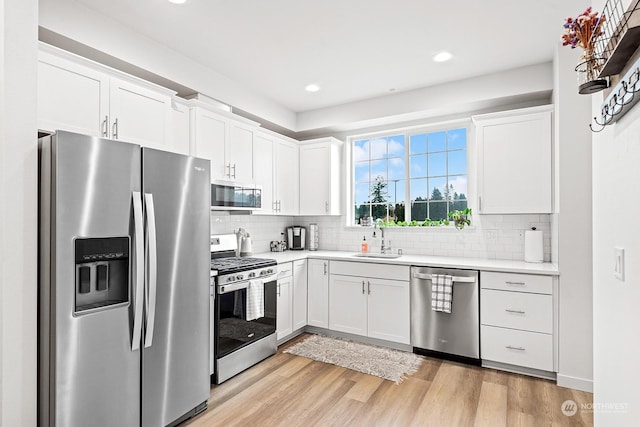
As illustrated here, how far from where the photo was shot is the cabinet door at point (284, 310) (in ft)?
11.8

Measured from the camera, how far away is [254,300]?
122 inches

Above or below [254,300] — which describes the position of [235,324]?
below

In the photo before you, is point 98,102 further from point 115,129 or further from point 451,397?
point 451,397

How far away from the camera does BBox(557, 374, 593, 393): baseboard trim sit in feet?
8.95

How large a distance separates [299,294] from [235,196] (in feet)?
4.35

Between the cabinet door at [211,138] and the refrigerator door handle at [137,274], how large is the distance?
4.03 feet

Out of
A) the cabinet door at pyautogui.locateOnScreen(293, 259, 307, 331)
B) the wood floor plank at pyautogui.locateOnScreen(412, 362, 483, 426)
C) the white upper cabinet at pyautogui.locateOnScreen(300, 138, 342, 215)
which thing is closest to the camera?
the wood floor plank at pyautogui.locateOnScreen(412, 362, 483, 426)

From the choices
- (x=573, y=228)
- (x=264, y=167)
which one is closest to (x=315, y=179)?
(x=264, y=167)

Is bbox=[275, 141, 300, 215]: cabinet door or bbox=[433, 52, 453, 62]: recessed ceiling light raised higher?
bbox=[433, 52, 453, 62]: recessed ceiling light

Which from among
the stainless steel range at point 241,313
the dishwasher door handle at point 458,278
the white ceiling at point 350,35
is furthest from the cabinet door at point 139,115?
the dishwasher door handle at point 458,278

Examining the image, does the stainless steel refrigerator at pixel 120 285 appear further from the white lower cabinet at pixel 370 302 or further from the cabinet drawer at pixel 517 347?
the cabinet drawer at pixel 517 347

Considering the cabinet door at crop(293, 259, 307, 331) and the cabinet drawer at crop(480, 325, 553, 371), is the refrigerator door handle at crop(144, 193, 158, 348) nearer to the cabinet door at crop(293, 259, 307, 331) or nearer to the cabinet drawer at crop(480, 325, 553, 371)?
the cabinet door at crop(293, 259, 307, 331)

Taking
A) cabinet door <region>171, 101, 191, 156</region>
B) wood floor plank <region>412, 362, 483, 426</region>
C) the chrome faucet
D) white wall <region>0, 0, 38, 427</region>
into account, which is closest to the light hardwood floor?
wood floor plank <region>412, 362, 483, 426</region>

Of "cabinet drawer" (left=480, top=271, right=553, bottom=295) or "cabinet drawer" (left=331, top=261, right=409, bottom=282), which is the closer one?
"cabinet drawer" (left=480, top=271, right=553, bottom=295)
